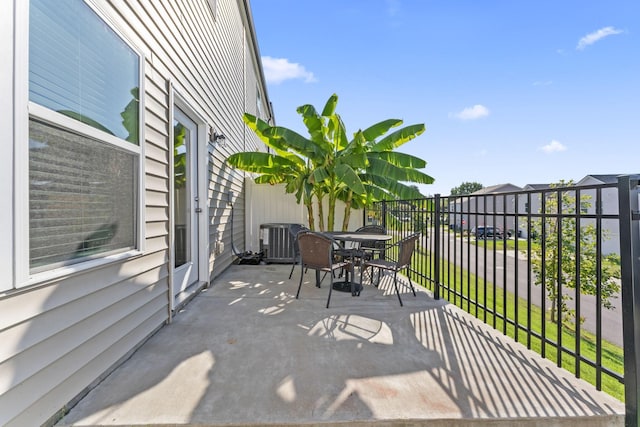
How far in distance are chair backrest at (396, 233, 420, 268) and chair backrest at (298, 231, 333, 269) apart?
0.88 metres

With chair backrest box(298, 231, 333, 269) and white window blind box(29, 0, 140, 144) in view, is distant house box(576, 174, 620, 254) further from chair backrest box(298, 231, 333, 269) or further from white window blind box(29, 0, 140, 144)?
white window blind box(29, 0, 140, 144)

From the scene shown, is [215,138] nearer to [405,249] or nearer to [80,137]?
[80,137]

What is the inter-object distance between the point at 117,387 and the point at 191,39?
3714mm

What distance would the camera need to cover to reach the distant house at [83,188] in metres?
1.28

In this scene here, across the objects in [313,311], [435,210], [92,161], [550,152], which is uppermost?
[550,152]

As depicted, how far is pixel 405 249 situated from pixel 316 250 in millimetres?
1136

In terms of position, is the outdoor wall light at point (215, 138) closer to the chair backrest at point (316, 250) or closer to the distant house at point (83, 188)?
the distant house at point (83, 188)

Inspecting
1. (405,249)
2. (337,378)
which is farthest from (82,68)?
(405,249)

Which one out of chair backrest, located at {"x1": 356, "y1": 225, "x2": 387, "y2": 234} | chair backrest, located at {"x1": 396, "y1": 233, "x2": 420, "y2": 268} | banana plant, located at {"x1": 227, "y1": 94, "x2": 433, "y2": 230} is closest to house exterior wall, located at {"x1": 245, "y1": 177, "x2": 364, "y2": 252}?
banana plant, located at {"x1": 227, "y1": 94, "x2": 433, "y2": 230}

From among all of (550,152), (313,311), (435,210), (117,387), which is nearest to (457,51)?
(435,210)

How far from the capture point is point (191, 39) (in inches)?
138

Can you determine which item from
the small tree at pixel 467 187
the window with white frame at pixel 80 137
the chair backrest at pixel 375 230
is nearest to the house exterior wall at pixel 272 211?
the chair backrest at pixel 375 230

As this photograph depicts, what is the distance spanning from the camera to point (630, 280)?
5.32 ft

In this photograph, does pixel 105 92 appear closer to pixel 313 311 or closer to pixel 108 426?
pixel 108 426
